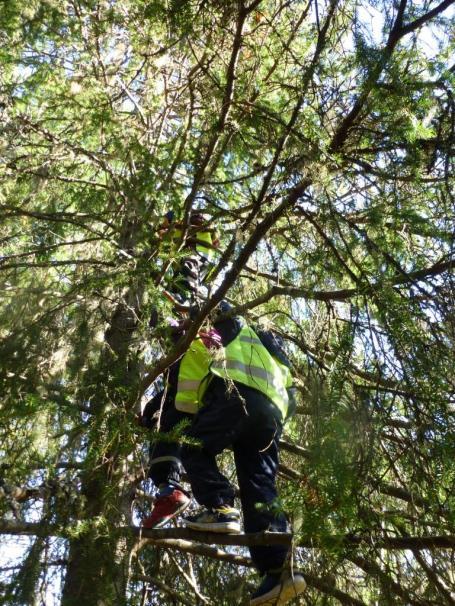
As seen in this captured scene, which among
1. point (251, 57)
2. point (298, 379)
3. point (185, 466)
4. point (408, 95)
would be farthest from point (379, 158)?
point (185, 466)

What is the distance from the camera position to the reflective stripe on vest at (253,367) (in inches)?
141

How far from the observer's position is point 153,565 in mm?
4281

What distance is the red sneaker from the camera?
11.6 feet

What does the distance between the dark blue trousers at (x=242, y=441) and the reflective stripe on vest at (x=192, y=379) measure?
0.11m

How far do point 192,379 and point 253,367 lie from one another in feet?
1.12

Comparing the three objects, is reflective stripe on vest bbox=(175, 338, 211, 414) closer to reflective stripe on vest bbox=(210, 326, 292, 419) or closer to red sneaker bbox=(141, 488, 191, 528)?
reflective stripe on vest bbox=(210, 326, 292, 419)

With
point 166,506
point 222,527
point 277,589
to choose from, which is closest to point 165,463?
point 166,506

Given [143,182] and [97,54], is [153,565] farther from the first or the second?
[97,54]

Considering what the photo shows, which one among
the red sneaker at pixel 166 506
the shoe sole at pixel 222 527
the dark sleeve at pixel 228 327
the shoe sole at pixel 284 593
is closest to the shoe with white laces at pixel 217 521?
the shoe sole at pixel 222 527

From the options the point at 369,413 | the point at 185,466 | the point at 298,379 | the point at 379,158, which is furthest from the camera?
the point at 298,379

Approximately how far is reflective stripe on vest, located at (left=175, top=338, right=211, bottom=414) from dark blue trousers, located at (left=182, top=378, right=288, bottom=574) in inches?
4.3

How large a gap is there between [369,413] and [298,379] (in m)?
1.57

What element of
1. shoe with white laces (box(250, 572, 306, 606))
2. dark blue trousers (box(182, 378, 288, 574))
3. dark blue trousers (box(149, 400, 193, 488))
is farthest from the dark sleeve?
shoe with white laces (box(250, 572, 306, 606))

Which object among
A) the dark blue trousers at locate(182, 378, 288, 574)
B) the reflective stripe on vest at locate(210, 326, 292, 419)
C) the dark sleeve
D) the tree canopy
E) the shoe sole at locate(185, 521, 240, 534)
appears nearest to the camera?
the tree canopy
